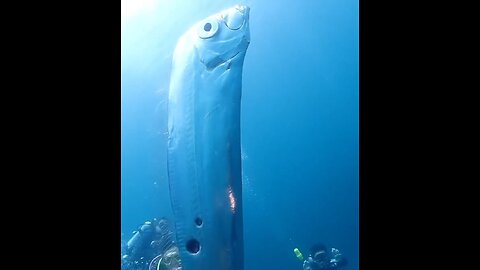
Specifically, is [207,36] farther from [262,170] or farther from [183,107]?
[262,170]

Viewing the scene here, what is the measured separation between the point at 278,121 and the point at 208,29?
9.34ft

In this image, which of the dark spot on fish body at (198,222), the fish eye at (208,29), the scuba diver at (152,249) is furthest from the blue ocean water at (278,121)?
the dark spot on fish body at (198,222)

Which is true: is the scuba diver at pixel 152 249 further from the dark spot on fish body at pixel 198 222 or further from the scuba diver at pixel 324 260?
the scuba diver at pixel 324 260

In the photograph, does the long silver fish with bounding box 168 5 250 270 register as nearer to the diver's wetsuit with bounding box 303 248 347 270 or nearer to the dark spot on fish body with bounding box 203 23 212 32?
the dark spot on fish body with bounding box 203 23 212 32

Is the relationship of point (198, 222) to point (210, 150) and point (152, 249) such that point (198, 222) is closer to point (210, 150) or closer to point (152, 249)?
point (210, 150)

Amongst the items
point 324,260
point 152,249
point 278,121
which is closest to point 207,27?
point 152,249

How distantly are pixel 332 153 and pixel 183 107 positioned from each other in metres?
2.67

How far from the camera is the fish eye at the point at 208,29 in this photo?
2.49 metres

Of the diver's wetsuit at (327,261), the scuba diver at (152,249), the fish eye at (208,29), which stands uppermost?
the fish eye at (208,29)

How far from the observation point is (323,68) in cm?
405

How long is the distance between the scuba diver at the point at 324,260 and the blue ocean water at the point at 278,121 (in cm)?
11

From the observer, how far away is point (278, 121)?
5188 mm

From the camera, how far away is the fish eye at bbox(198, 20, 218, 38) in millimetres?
2494

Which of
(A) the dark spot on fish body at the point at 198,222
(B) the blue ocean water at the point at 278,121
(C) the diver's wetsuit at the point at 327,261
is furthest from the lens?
(C) the diver's wetsuit at the point at 327,261
